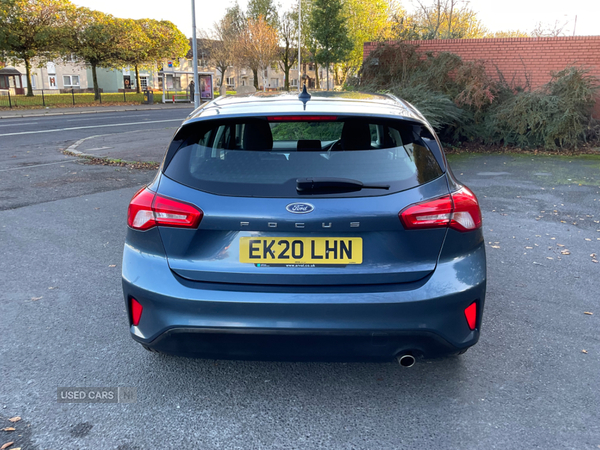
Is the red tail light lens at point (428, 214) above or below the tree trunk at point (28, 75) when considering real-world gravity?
below

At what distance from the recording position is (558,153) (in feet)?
47.5

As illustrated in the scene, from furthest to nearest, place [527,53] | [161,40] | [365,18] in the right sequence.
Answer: [365,18] → [161,40] → [527,53]

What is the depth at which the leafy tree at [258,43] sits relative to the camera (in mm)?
55406

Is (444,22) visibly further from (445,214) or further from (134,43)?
(445,214)

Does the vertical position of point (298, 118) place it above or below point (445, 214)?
above

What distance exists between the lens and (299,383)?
9.84 ft

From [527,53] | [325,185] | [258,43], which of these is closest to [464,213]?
[325,185]

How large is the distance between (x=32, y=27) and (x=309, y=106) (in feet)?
135

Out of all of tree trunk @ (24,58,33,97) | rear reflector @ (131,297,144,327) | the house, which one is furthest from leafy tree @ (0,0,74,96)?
rear reflector @ (131,297,144,327)

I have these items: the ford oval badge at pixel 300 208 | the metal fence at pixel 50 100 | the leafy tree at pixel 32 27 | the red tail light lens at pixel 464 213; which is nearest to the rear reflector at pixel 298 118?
the ford oval badge at pixel 300 208

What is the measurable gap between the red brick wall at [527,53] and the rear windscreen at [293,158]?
14.7 m

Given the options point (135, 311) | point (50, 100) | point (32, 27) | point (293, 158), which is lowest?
point (135, 311)

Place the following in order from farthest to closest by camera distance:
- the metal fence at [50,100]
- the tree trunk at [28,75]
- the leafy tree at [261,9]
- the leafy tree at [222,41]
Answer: the leafy tree at [261,9], the leafy tree at [222,41], the tree trunk at [28,75], the metal fence at [50,100]

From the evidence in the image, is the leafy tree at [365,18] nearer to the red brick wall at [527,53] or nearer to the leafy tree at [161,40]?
the leafy tree at [161,40]
